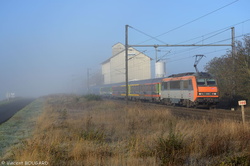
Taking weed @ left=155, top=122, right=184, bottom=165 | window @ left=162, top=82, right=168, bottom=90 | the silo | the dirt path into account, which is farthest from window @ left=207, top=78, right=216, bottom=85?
the silo

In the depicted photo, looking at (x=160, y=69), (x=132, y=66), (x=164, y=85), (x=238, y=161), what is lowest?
(x=238, y=161)

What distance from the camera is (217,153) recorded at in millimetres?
7512

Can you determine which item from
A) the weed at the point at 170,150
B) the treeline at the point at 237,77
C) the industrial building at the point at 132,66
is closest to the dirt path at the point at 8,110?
the weed at the point at 170,150

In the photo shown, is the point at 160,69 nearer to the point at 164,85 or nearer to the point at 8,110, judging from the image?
the point at 164,85

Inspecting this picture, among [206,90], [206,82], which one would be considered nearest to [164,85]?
[206,82]

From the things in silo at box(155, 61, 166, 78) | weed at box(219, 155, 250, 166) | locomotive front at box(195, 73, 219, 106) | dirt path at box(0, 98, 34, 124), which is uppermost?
silo at box(155, 61, 166, 78)

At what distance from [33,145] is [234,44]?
21664 millimetres

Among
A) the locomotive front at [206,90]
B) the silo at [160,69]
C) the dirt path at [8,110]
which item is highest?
the silo at [160,69]

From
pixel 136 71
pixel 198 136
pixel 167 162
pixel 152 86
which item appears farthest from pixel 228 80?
pixel 136 71

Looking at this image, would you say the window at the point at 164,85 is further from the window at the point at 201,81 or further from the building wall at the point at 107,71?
the building wall at the point at 107,71

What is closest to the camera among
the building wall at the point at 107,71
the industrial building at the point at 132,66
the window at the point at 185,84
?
the window at the point at 185,84

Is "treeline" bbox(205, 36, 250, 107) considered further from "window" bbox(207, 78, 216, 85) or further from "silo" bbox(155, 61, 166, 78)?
"silo" bbox(155, 61, 166, 78)

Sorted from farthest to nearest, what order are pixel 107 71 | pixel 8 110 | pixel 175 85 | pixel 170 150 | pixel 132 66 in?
pixel 107 71, pixel 132 66, pixel 8 110, pixel 175 85, pixel 170 150

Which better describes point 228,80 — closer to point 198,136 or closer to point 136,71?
point 198,136
